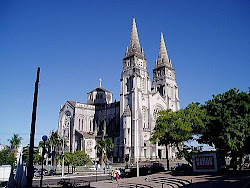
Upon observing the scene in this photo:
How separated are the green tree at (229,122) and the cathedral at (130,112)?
2394 cm

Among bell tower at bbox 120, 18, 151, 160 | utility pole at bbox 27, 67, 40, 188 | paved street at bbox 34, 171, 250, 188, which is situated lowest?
paved street at bbox 34, 171, 250, 188

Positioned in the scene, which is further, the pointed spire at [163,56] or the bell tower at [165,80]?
the pointed spire at [163,56]

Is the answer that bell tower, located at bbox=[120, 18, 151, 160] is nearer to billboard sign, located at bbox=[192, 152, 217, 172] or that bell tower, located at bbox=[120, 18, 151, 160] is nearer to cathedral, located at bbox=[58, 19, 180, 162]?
cathedral, located at bbox=[58, 19, 180, 162]

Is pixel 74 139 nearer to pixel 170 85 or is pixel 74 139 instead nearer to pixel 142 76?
pixel 142 76

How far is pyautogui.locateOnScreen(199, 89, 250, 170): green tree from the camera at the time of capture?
24.5m

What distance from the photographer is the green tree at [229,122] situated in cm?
2450

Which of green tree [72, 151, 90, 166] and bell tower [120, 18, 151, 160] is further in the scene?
bell tower [120, 18, 151, 160]

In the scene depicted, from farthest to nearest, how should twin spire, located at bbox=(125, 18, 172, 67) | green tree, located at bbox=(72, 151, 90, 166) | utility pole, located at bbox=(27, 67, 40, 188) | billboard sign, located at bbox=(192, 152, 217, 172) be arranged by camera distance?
twin spire, located at bbox=(125, 18, 172, 67)
green tree, located at bbox=(72, 151, 90, 166)
billboard sign, located at bbox=(192, 152, 217, 172)
utility pole, located at bbox=(27, 67, 40, 188)

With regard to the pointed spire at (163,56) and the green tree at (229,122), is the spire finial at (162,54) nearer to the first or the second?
the pointed spire at (163,56)

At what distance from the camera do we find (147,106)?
5941cm

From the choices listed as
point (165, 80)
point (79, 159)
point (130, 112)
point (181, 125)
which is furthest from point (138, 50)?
point (181, 125)

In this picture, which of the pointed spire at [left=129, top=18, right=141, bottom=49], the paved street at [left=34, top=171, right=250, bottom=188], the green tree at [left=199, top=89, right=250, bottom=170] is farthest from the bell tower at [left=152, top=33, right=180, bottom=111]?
the paved street at [left=34, top=171, right=250, bottom=188]

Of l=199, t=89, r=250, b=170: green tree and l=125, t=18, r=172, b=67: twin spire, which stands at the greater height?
l=125, t=18, r=172, b=67: twin spire

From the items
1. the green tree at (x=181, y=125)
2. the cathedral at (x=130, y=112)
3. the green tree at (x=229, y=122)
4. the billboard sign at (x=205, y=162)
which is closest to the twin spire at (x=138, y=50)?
the cathedral at (x=130, y=112)
